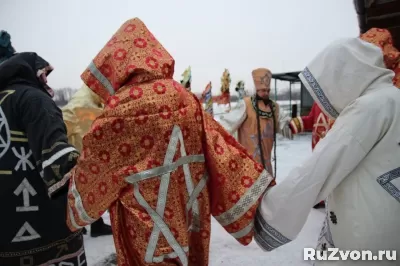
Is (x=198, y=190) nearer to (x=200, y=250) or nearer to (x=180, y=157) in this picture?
(x=180, y=157)

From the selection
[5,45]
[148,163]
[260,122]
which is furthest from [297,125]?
[5,45]

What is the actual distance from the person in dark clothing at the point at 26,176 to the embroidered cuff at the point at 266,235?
89cm

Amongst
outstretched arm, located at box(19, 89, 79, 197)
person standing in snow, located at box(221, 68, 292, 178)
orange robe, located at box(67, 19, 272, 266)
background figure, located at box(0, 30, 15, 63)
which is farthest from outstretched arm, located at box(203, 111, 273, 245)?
person standing in snow, located at box(221, 68, 292, 178)

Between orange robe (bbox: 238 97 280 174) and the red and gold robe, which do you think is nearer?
the red and gold robe

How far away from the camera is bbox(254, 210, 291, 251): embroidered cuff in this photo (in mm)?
1302

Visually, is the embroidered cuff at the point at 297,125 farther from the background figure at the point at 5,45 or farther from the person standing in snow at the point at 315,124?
the background figure at the point at 5,45

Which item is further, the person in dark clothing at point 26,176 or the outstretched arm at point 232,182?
the person in dark clothing at point 26,176

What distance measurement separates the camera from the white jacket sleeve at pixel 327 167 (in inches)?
46.4

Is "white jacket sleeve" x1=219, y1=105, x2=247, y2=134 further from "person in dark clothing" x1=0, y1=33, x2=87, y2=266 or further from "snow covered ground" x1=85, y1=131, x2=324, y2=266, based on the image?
"person in dark clothing" x1=0, y1=33, x2=87, y2=266

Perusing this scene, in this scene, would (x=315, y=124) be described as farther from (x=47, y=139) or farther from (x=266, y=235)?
(x=47, y=139)

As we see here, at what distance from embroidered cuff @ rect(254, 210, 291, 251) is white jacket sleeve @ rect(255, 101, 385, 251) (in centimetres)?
6

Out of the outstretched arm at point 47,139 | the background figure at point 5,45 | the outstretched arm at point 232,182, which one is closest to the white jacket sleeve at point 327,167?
the outstretched arm at point 232,182

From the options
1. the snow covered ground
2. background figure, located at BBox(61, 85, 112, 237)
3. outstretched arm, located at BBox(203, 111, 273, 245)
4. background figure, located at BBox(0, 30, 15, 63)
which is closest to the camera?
outstretched arm, located at BBox(203, 111, 273, 245)

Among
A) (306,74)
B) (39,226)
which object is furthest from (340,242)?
(39,226)
